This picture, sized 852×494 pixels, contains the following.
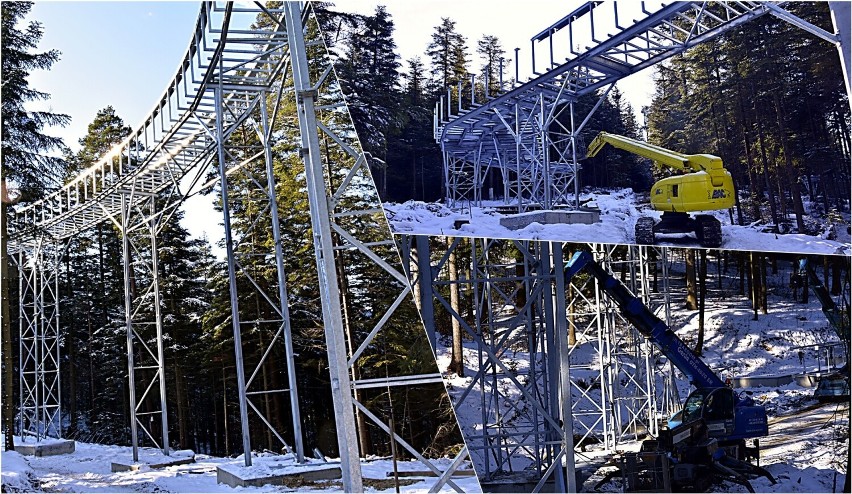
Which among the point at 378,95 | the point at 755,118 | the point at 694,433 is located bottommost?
the point at 694,433

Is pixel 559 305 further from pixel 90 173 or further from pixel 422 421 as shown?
pixel 90 173

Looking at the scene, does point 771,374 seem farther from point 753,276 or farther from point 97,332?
point 97,332

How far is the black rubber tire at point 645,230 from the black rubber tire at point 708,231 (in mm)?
214

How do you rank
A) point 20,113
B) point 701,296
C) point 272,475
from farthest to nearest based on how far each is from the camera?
point 20,113
point 272,475
point 701,296

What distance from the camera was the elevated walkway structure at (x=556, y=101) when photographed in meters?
3.79

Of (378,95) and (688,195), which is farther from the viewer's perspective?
(378,95)

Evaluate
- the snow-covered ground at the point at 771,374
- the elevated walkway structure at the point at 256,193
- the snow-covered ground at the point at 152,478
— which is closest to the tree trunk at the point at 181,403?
the elevated walkway structure at the point at 256,193

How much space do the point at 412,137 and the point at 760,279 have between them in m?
2.00

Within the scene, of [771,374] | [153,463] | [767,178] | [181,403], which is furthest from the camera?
[181,403]

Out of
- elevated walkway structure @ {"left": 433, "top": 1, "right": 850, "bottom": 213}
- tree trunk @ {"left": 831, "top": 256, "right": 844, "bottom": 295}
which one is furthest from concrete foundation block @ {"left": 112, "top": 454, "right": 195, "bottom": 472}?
tree trunk @ {"left": 831, "top": 256, "right": 844, "bottom": 295}

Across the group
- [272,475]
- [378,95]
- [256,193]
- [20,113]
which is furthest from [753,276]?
[256,193]

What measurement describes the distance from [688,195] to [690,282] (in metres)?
0.47

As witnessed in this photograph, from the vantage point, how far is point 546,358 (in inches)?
165

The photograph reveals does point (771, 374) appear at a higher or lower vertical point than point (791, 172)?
lower
